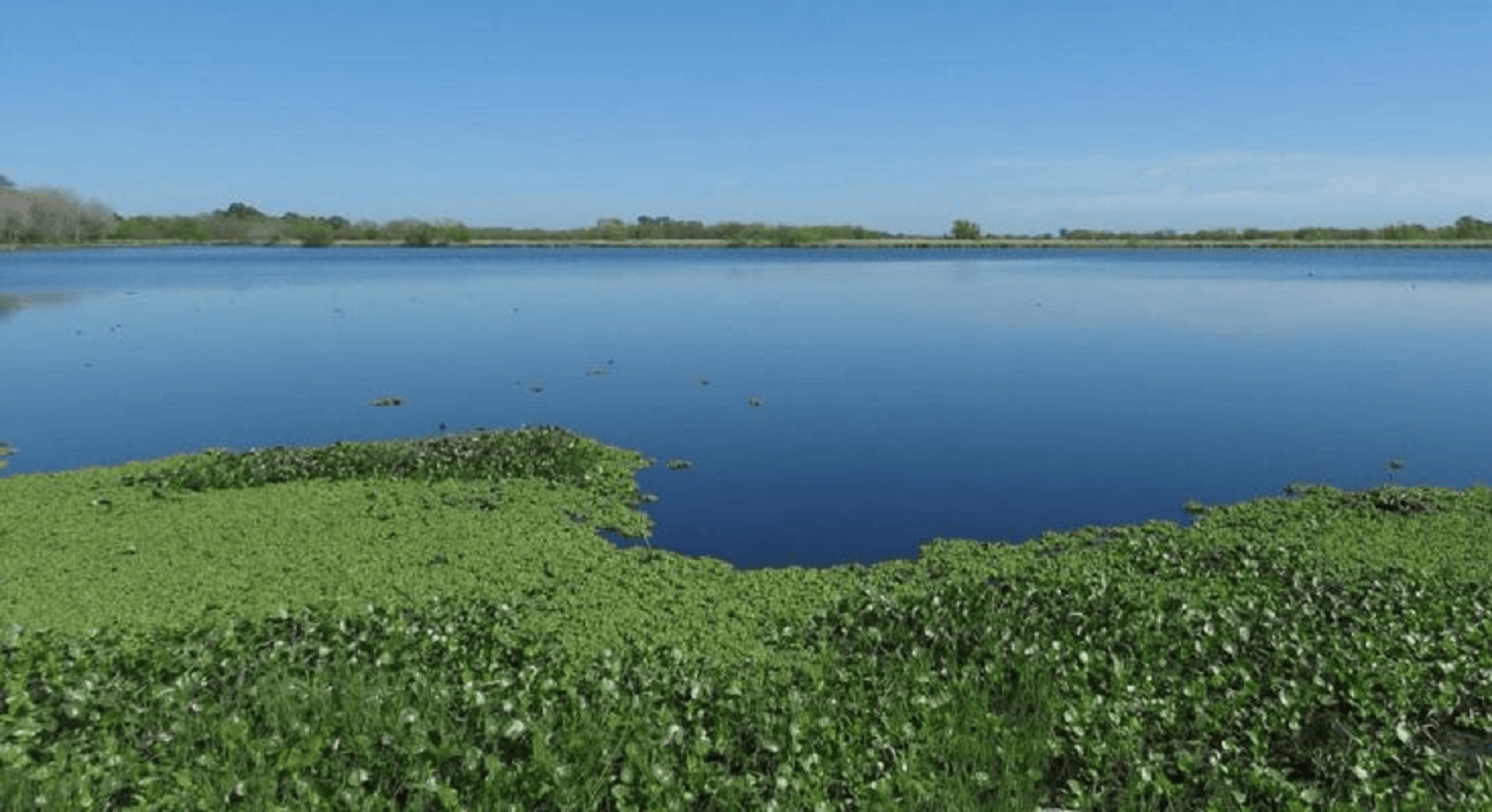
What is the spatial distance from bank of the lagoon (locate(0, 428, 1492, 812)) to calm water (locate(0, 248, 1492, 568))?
315 cm

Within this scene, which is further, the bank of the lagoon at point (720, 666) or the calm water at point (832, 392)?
the calm water at point (832, 392)

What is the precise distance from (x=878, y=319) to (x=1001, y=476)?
1373 inches

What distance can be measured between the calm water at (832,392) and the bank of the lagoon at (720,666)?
3154mm

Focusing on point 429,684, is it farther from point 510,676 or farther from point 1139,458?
point 1139,458

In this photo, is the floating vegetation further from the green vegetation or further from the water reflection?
the green vegetation

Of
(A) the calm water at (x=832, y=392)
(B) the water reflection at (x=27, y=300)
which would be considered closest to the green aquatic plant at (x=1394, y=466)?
(A) the calm water at (x=832, y=392)

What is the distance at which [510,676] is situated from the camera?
9.55m

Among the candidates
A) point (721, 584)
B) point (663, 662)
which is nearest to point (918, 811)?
point (663, 662)

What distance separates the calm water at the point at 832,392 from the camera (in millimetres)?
19781

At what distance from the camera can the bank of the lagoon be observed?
7.62 metres

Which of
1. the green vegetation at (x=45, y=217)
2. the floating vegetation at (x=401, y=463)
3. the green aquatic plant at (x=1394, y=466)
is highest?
the green vegetation at (x=45, y=217)

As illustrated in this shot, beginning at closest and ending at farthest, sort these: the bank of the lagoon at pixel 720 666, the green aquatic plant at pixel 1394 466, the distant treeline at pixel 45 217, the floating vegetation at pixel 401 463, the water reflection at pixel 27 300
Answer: the bank of the lagoon at pixel 720 666
the floating vegetation at pixel 401 463
the green aquatic plant at pixel 1394 466
the water reflection at pixel 27 300
the distant treeline at pixel 45 217

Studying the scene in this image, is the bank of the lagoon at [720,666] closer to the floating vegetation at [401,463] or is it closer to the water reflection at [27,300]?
the floating vegetation at [401,463]

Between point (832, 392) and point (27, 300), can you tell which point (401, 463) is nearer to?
point (832, 392)
